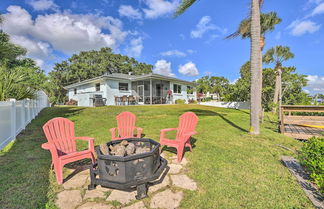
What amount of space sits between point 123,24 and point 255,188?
81.0ft

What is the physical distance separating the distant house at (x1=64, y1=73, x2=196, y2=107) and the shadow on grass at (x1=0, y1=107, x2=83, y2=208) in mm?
10946

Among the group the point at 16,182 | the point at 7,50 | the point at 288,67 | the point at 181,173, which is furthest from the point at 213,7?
the point at 288,67

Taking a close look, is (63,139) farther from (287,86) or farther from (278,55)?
(278,55)

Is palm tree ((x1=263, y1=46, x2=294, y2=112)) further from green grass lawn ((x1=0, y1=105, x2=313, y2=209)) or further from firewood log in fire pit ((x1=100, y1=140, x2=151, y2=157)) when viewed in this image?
firewood log in fire pit ((x1=100, y1=140, x2=151, y2=157))

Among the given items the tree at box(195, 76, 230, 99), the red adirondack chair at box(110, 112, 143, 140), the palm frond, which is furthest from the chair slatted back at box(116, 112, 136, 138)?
the tree at box(195, 76, 230, 99)

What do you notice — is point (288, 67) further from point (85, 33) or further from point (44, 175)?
point (85, 33)

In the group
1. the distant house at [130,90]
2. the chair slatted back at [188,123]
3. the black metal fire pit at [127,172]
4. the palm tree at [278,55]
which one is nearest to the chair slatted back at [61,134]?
the black metal fire pit at [127,172]

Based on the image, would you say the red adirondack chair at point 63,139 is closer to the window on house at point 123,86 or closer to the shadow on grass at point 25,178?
the shadow on grass at point 25,178

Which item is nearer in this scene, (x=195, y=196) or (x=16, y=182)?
(x=195, y=196)

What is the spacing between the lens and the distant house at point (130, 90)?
15281 millimetres

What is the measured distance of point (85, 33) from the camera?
33.3 meters

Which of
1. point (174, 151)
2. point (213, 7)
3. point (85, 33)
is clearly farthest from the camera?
point (85, 33)

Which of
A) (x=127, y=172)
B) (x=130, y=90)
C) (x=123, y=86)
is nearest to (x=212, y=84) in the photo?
(x=130, y=90)

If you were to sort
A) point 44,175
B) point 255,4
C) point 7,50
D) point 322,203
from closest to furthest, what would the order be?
point 322,203, point 44,175, point 255,4, point 7,50
